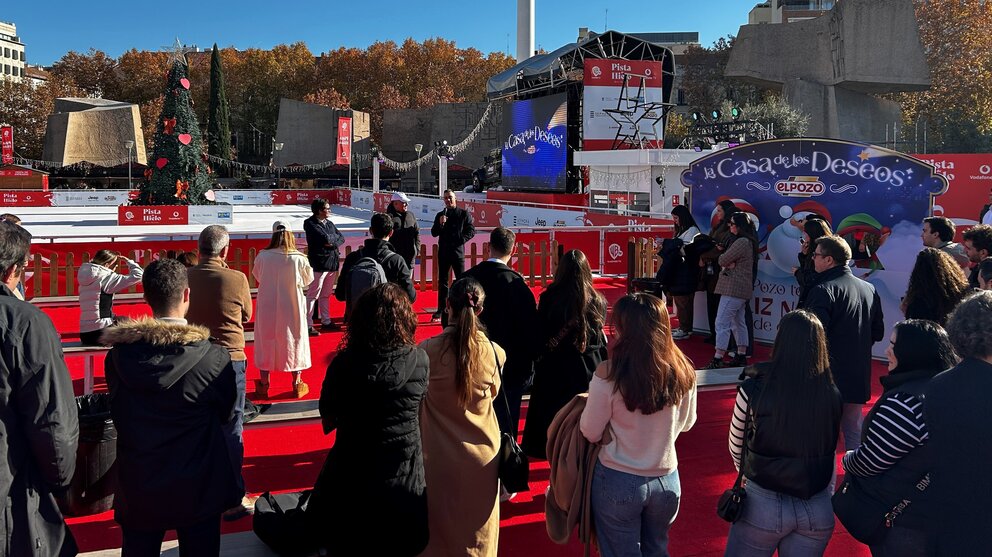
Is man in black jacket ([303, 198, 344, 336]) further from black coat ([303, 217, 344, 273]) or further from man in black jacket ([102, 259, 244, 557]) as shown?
man in black jacket ([102, 259, 244, 557])

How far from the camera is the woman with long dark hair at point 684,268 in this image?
9.24 meters

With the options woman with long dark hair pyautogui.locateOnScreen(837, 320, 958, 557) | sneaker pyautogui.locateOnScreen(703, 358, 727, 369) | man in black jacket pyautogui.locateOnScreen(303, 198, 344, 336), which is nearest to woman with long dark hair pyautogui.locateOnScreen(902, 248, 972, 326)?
woman with long dark hair pyautogui.locateOnScreen(837, 320, 958, 557)

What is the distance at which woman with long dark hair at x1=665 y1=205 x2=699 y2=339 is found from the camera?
364 inches

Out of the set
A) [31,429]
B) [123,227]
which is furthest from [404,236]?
[123,227]

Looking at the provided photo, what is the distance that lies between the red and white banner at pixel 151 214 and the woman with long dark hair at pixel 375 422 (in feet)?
86.5

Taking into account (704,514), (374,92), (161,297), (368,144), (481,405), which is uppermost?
(374,92)

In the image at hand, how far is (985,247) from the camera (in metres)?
5.92

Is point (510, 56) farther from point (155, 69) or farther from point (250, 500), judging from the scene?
point (250, 500)

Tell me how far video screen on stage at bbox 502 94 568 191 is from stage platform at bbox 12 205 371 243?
6.87 meters

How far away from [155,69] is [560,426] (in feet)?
272

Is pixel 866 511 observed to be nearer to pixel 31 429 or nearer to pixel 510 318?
pixel 510 318

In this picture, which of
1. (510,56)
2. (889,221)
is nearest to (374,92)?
(510,56)

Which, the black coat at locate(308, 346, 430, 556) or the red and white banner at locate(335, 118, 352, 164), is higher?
the red and white banner at locate(335, 118, 352, 164)

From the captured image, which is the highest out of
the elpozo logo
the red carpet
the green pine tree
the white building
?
the white building
